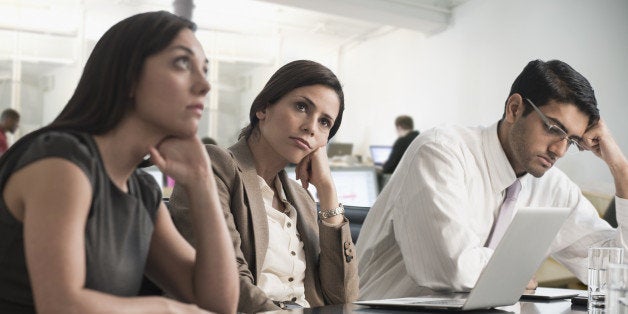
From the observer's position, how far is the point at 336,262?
1749 mm

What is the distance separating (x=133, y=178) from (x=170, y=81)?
18 cm

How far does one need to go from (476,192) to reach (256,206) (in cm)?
78

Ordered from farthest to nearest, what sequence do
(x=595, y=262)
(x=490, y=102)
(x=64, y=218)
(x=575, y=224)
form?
(x=490, y=102) < (x=575, y=224) < (x=595, y=262) < (x=64, y=218)

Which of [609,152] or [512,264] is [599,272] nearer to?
[512,264]

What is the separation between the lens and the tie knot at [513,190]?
218 cm

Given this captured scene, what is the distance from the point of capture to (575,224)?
2.34m

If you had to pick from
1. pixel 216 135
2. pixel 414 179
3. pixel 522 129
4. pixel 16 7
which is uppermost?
pixel 16 7

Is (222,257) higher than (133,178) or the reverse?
the reverse

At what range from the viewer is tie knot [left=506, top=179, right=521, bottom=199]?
2178mm

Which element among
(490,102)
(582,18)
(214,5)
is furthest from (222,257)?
(214,5)

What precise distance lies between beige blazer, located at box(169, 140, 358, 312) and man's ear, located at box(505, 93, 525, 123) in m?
0.76

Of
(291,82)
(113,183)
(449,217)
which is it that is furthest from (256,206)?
(113,183)

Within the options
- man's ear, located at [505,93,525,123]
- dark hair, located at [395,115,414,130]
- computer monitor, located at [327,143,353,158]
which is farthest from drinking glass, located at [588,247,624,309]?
computer monitor, located at [327,143,353,158]

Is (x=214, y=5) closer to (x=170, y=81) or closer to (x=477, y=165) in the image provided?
(x=477, y=165)
